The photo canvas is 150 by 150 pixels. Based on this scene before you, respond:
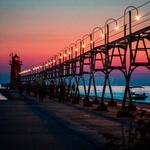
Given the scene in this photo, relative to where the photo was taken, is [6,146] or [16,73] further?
[16,73]

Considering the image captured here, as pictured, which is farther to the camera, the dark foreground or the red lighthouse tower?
the red lighthouse tower

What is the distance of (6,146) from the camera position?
14.3 metres

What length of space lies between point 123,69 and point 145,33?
5330 mm

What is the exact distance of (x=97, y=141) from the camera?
1545 centimetres

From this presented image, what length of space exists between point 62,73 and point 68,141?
4168cm

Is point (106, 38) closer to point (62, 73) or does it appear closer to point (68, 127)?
point (68, 127)

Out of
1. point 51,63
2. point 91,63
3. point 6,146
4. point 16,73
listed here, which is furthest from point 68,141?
point 16,73

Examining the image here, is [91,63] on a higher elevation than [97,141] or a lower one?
higher

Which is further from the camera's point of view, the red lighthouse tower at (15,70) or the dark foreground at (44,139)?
the red lighthouse tower at (15,70)

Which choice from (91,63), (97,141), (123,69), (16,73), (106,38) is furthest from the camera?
(16,73)

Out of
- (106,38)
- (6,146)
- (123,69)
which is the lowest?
(6,146)

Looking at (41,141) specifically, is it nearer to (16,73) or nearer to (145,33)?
(145,33)

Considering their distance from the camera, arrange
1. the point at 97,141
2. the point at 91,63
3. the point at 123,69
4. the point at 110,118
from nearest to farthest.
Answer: the point at 97,141
the point at 110,118
the point at 123,69
the point at 91,63

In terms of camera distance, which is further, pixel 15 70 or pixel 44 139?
pixel 15 70
